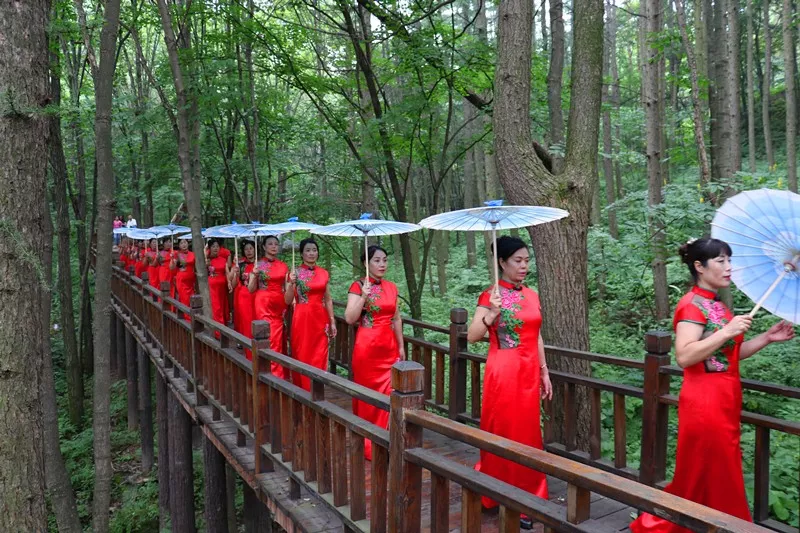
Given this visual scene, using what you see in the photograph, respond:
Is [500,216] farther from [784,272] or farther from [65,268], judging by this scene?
[65,268]

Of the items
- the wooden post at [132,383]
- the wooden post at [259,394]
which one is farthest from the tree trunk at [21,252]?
the wooden post at [132,383]

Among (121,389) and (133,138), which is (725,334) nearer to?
(133,138)

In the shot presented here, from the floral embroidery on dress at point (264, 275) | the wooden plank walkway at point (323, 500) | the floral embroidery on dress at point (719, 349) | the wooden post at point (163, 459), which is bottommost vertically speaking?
the wooden post at point (163, 459)

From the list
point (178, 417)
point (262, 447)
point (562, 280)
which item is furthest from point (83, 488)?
point (562, 280)

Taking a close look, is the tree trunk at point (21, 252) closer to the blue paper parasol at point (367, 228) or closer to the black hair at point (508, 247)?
the blue paper parasol at point (367, 228)

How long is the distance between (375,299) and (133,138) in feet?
35.8

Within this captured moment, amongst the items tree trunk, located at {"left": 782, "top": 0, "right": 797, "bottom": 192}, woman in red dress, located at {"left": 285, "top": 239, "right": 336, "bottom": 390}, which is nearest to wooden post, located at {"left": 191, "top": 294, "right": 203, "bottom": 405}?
woman in red dress, located at {"left": 285, "top": 239, "right": 336, "bottom": 390}

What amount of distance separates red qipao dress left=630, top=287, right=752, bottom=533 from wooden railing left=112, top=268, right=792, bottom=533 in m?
0.70

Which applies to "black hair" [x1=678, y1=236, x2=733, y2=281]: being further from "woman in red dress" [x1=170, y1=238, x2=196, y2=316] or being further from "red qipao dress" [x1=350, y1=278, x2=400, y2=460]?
"woman in red dress" [x1=170, y1=238, x2=196, y2=316]

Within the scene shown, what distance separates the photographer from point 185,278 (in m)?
10.3

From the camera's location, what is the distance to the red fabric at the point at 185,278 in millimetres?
10219

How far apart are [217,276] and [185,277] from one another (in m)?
0.74

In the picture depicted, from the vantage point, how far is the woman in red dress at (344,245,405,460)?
477 centimetres

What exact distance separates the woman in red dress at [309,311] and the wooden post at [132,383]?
26.7ft
